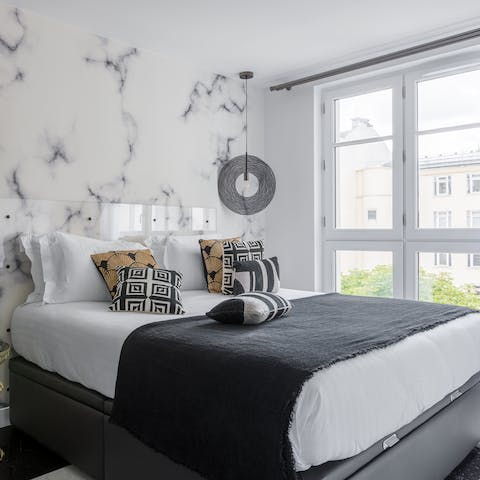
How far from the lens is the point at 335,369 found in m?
1.48

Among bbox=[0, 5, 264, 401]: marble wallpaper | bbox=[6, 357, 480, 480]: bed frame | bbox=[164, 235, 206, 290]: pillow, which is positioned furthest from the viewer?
bbox=[164, 235, 206, 290]: pillow

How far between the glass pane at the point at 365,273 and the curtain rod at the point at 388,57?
1510 millimetres

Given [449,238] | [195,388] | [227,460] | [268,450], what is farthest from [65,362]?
[449,238]

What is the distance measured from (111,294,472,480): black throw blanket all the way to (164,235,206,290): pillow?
116cm

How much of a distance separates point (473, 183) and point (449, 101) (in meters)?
0.67

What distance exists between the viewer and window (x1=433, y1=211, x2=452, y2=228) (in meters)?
3.64

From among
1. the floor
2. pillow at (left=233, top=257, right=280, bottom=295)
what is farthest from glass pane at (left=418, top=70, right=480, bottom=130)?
the floor

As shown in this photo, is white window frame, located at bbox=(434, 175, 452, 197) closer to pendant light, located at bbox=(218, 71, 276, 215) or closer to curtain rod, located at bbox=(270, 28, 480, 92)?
curtain rod, located at bbox=(270, 28, 480, 92)

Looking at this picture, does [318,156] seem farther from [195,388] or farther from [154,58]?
[195,388]

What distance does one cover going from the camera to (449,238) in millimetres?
3619

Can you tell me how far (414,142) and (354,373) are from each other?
9.13 ft

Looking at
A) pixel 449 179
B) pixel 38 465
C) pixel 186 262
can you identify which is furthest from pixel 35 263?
pixel 449 179

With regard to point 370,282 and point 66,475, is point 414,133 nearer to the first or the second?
point 370,282

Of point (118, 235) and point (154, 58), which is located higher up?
point (154, 58)
